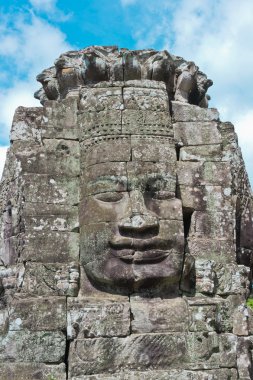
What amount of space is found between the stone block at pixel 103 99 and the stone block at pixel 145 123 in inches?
7.6

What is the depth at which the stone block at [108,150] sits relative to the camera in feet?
26.4

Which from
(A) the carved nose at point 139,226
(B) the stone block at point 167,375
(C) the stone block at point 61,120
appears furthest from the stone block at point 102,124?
(B) the stone block at point 167,375

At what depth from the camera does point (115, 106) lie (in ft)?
27.3

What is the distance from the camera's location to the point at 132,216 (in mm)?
7625

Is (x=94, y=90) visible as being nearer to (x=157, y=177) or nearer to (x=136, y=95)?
(x=136, y=95)

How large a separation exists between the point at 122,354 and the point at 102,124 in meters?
3.00

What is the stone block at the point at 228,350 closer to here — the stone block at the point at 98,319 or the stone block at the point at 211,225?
→ the stone block at the point at 98,319

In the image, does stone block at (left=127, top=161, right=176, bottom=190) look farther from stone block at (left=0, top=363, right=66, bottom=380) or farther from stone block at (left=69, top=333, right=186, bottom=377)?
stone block at (left=0, top=363, right=66, bottom=380)

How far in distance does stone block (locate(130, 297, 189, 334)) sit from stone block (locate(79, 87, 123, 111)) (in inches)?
103

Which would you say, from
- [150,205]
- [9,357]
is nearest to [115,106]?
[150,205]

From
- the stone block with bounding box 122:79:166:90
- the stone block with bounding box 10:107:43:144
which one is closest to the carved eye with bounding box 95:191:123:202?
the stone block with bounding box 10:107:43:144

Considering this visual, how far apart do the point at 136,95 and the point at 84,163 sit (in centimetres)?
117

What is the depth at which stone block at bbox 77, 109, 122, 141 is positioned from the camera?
8.22 meters

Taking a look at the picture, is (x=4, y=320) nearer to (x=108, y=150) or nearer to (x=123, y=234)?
(x=123, y=234)
